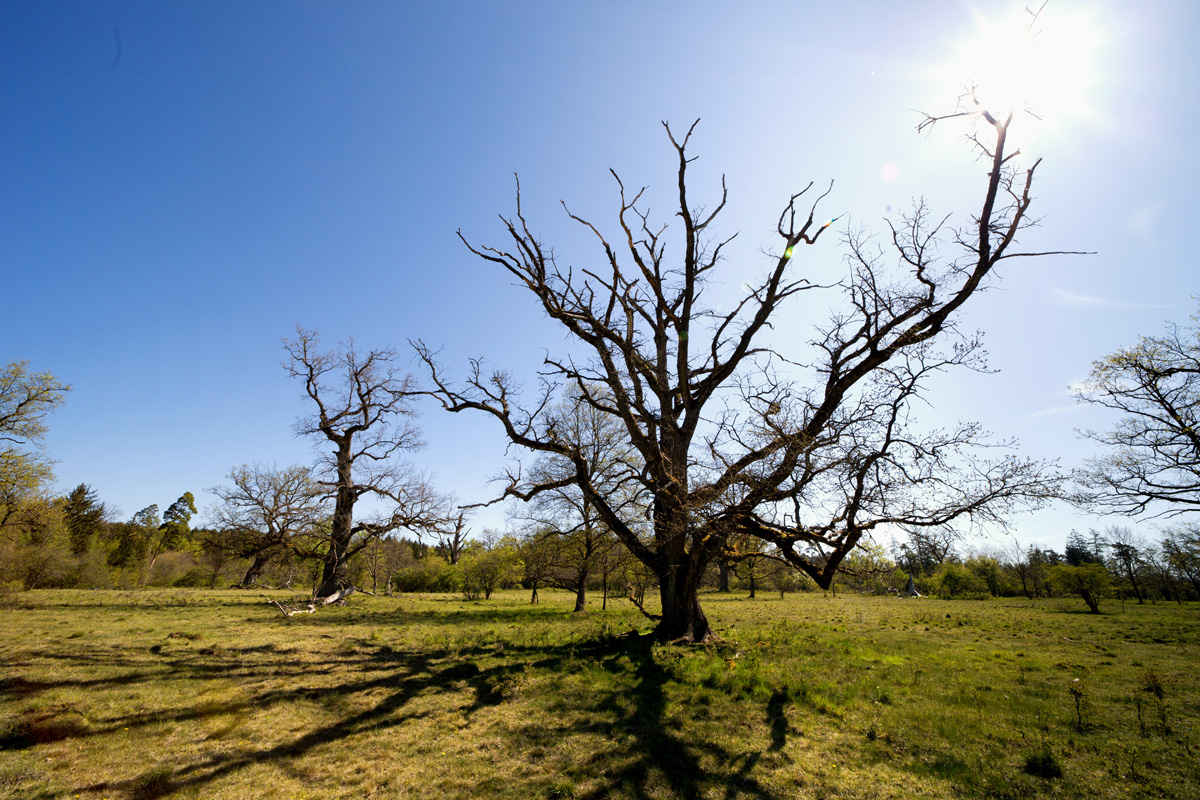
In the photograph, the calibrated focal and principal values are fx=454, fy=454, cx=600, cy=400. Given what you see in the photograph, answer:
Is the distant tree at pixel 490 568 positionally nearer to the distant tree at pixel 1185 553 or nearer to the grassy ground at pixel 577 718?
the grassy ground at pixel 577 718

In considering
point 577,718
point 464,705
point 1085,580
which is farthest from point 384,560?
point 1085,580

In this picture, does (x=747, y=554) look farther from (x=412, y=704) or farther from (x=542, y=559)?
(x=542, y=559)

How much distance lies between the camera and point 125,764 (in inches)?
214

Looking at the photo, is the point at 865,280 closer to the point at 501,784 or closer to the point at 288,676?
the point at 501,784

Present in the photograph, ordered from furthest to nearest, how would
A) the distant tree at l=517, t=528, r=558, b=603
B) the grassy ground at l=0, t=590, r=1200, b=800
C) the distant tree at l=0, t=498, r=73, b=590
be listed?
the distant tree at l=517, t=528, r=558, b=603 → the distant tree at l=0, t=498, r=73, b=590 → the grassy ground at l=0, t=590, r=1200, b=800

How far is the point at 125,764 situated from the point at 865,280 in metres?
14.6

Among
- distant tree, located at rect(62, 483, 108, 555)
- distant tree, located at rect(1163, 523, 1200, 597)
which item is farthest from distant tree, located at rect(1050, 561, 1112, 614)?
distant tree, located at rect(62, 483, 108, 555)

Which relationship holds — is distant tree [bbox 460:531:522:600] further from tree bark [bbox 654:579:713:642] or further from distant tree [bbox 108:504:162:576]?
distant tree [bbox 108:504:162:576]

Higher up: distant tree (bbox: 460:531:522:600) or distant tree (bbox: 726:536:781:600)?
distant tree (bbox: 726:536:781:600)

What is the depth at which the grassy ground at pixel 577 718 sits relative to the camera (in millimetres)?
5250

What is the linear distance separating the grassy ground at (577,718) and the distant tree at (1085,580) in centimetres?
1982

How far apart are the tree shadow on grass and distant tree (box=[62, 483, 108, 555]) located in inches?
1598

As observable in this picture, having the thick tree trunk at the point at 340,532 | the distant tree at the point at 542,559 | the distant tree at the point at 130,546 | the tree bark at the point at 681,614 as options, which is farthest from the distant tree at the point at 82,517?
the tree bark at the point at 681,614

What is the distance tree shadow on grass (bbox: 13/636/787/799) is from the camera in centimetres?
536
